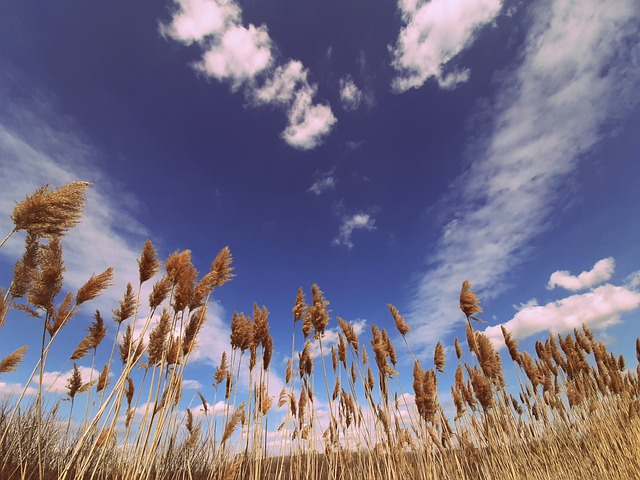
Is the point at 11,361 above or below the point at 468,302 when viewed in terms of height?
below

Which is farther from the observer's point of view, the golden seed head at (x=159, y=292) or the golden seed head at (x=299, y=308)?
the golden seed head at (x=299, y=308)

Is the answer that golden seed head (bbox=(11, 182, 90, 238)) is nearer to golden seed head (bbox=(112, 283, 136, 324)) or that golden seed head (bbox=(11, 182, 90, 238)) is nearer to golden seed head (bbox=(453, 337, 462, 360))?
golden seed head (bbox=(112, 283, 136, 324))

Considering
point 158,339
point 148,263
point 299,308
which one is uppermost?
point 299,308

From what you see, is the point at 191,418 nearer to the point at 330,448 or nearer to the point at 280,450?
the point at 280,450

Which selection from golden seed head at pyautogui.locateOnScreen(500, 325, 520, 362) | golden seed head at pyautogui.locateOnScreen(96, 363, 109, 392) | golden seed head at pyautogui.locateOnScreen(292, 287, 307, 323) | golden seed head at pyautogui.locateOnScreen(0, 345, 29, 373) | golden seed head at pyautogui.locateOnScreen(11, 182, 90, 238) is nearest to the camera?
golden seed head at pyautogui.locateOnScreen(11, 182, 90, 238)

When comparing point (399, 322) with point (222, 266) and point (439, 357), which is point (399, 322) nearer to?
point (439, 357)

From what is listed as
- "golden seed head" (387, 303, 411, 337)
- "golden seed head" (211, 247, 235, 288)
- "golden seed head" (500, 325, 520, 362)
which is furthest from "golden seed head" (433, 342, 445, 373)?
"golden seed head" (211, 247, 235, 288)

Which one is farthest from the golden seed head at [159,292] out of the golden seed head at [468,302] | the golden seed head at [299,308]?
the golden seed head at [468,302]

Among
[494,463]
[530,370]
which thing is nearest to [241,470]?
[494,463]

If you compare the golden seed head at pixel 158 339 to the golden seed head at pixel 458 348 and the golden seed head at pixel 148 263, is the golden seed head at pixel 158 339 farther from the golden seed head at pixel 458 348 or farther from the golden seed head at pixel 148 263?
the golden seed head at pixel 458 348

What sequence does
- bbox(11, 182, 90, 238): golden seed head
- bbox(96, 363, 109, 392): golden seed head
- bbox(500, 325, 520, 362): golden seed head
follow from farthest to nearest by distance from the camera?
bbox(500, 325, 520, 362): golden seed head
bbox(96, 363, 109, 392): golden seed head
bbox(11, 182, 90, 238): golden seed head

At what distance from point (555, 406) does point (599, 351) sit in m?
2.31

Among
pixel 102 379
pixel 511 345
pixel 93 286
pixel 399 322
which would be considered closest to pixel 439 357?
pixel 399 322

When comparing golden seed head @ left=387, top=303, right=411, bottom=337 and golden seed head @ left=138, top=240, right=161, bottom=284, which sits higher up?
golden seed head @ left=387, top=303, right=411, bottom=337
